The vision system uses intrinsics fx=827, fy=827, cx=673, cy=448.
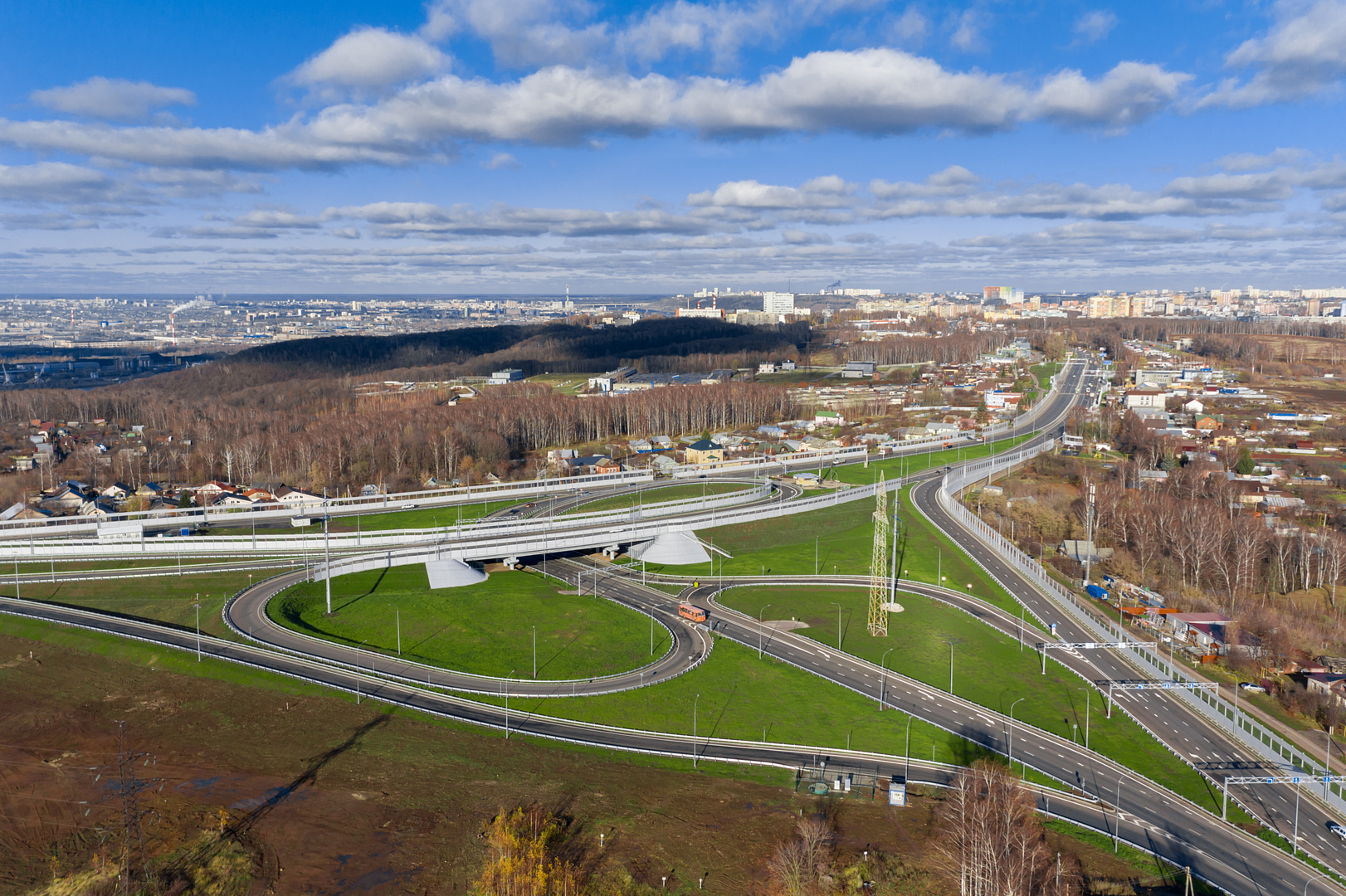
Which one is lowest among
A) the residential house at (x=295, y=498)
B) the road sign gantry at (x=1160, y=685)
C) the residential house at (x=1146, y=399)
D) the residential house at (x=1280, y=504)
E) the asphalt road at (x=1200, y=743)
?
the asphalt road at (x=1200, y=743)

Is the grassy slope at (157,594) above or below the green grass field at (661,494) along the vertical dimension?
below

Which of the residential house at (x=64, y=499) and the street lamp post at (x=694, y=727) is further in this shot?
the residential house at (x=64, y=499)

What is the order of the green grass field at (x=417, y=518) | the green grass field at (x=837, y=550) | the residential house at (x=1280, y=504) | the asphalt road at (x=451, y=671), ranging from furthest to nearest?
1. the residential house at (x=1280, y=504)
2. the green grass field at (x=417, y=518)
3. the green grass field at (x=837, y=550)
4. the asphalt road at (x=451, y=671)

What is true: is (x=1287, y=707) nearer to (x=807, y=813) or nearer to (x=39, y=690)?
(x=807, y=813)

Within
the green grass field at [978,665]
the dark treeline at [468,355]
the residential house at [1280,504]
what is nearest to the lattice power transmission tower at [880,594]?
the green grass field at [978,665]

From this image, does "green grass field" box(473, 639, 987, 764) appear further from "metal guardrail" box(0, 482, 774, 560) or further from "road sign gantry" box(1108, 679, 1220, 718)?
"metal guardrail" box(0, 482, 774, 560)

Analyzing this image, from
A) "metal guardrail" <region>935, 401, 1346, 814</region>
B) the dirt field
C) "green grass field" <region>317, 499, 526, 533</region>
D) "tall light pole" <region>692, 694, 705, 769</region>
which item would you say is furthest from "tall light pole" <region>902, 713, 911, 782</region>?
"green grass field" <region>317, 499, 526, 533</region>

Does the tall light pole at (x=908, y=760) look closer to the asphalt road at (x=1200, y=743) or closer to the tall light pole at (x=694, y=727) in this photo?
the asphalt road at (x=1200, y=743)
